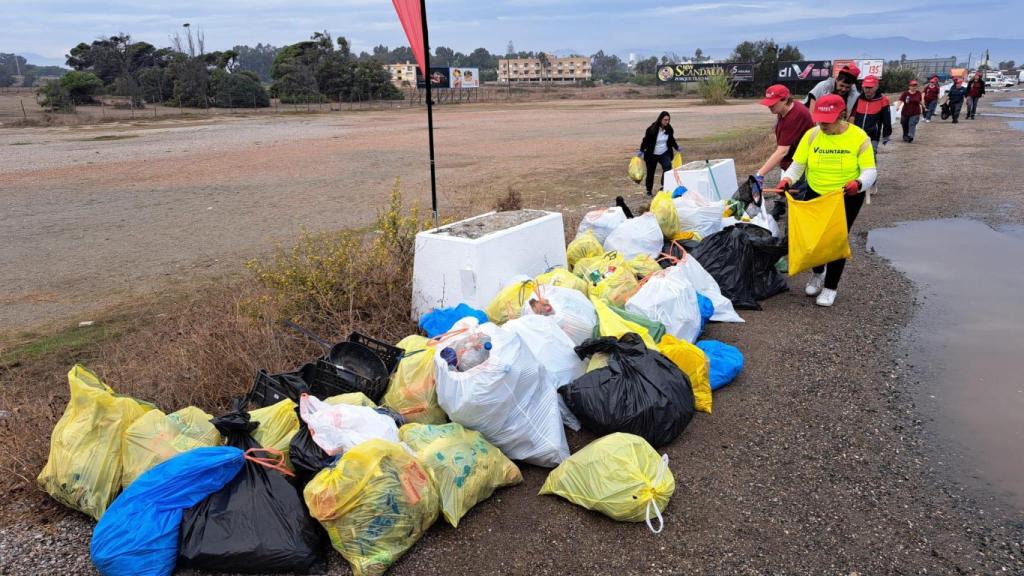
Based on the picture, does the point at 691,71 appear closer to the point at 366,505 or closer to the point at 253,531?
the point at 366,505

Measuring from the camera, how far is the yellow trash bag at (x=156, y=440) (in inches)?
116

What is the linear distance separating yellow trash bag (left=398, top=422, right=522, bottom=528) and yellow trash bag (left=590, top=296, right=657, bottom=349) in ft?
3.95

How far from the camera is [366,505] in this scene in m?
A: 2.61

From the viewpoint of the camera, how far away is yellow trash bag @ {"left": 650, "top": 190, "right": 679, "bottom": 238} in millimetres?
6227

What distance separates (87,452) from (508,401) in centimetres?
183

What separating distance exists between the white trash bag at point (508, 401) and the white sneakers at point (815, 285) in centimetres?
328

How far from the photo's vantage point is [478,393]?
3.11 meters

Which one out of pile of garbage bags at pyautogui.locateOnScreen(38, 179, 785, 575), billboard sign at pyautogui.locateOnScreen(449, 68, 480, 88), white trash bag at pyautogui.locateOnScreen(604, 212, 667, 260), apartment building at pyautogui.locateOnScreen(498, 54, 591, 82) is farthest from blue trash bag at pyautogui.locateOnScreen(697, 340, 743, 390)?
apartment building at pyautogui.locateOnScreen(498, 54, 591, 82)

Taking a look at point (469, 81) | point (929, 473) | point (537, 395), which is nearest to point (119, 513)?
point (537, 395)

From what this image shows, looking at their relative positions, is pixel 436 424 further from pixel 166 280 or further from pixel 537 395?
pixel 166 280

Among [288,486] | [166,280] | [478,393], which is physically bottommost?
[166,280]

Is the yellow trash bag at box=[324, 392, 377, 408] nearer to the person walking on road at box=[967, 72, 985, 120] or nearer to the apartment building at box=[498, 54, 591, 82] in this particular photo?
the person walking on road at box=[967, 72, 985, 120]

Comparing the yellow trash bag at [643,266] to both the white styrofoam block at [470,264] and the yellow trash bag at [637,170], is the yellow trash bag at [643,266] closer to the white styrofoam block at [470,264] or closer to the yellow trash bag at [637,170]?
the white styrofoam block at [470,264]

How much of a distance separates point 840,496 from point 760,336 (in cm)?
203
